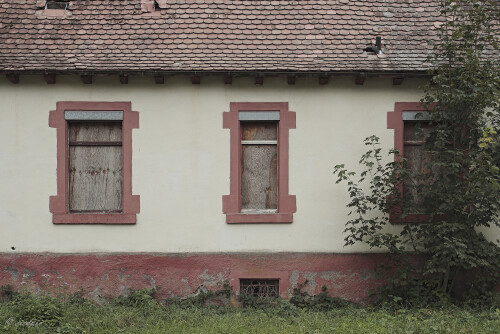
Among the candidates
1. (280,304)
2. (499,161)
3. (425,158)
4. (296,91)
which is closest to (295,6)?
(296,91)

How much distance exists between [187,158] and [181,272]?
191cm

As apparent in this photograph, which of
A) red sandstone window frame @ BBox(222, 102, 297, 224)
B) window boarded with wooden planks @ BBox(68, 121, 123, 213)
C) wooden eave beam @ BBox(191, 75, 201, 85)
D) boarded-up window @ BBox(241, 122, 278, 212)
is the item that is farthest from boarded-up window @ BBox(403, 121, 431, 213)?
window boarded with wooden planks @ BBox(68, 121, 123, 213)

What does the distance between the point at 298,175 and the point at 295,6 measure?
321 centimetres

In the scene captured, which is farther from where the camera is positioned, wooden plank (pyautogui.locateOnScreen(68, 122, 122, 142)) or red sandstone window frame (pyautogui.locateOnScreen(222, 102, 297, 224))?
wooden plank (pyautogui.locateOnScreen(68, 122, 122, 142))

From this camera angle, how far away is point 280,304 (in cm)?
895

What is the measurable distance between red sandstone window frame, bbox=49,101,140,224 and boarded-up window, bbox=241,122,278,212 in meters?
1.85

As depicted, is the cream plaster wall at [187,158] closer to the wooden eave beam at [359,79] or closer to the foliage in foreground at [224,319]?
the wooden eave beam at [359,79]

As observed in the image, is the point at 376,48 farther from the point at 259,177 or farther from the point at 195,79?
the point at 195,79

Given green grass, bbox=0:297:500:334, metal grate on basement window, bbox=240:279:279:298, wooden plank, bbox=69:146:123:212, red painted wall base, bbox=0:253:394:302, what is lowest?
green grass, bbox=0:297:500:334

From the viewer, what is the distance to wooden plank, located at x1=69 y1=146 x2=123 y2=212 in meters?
9.66

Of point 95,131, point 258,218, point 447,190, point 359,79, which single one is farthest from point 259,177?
point 447,190

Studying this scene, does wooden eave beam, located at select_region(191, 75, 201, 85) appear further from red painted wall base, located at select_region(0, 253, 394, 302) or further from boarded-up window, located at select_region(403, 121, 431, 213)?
boarded-up window, located at select_region(403, 121, 431, 213)

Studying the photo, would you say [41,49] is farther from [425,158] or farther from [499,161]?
[499,161]

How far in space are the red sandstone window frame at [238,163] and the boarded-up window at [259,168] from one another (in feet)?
0.67
